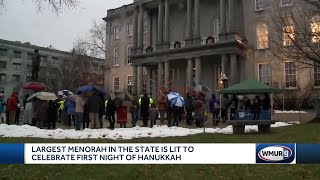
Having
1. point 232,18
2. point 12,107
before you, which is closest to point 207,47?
point 232,18

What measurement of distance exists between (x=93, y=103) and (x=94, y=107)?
7.5 inches

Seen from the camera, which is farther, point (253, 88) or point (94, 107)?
point (253, 88)

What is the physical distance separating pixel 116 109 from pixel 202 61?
23398 mm

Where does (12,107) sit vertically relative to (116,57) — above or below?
below

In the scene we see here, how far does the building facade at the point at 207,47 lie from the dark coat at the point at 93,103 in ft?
63.2

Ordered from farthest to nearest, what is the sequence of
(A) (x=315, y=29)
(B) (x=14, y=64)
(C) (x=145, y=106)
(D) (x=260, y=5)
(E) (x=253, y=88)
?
(B) (x=14, y=64)
(D) (x=260, y=5)
(A) (x=315, y=29)
(C) (x=145, y=106)
(E) (x=253, y=88)

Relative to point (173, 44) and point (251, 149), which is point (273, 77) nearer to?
point (173, 44)

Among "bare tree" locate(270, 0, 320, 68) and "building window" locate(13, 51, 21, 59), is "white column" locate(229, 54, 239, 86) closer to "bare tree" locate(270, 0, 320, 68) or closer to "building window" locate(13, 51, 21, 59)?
"bare tree" locate(270, 0, 320, 68)

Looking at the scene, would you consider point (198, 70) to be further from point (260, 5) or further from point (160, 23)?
point (260, 5)

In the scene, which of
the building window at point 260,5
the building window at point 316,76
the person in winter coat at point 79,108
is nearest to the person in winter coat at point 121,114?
the person in winter coat at point 79,108

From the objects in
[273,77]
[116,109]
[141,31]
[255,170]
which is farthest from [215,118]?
[141,31]

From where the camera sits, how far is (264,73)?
3919 cm

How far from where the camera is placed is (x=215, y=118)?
69.4ft

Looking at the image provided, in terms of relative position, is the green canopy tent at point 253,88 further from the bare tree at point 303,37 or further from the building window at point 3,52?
the building window at point 3,52
